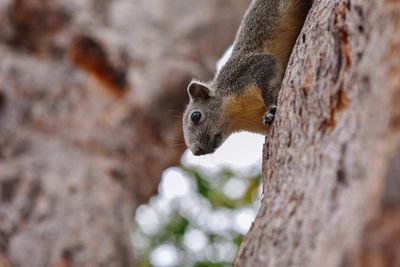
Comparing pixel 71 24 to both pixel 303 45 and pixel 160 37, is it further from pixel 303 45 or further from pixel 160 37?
pixel 303 45

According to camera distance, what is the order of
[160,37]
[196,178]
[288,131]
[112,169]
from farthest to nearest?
1. [196,178]
2. [160,37]
3. [112,169]
4. [288,131]

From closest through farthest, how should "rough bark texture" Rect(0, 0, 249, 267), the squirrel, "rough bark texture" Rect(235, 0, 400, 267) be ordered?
"rough bark texture" Rect(235, 0, 400, 267) → the squirrel → "rough bark texture" Rect(0, 0, 249, 267)

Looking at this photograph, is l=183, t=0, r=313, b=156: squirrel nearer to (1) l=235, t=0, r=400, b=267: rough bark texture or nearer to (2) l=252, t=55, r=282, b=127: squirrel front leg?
(2) l=252, t=55, r=282, b=127: squirrel front leg

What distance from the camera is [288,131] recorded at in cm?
311

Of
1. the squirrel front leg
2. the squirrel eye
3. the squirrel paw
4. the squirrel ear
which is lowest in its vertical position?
the squirrel paw

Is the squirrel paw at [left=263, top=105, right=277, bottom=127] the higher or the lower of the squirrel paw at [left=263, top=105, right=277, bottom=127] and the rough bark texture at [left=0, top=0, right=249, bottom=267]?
the lower

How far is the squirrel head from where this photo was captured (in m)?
4.69

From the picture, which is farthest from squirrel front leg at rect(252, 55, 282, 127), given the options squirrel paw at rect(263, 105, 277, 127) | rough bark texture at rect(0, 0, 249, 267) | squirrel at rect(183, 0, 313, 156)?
rough bark texture at rect(0, 0, 249, 267)

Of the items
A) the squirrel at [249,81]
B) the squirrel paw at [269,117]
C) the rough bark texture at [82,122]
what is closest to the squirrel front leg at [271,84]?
the squirrel at [249,81]

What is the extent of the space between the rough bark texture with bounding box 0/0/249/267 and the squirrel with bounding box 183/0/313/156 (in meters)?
1.38

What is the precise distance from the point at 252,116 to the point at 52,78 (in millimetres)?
Answer: 2581

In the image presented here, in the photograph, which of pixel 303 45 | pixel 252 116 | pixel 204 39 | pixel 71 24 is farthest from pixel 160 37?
pixel 303 45

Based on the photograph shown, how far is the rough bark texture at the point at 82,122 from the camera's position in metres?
5.53

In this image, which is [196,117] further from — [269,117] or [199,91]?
[269,117]
